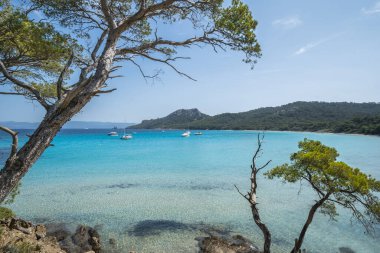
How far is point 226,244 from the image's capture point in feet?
36.3

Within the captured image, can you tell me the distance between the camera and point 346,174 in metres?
7.77

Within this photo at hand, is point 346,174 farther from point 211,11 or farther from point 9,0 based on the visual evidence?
point 9,0

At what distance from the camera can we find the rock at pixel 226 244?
1040cm

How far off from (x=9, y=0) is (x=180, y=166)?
28763 millimetres

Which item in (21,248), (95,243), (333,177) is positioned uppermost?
(333,177)

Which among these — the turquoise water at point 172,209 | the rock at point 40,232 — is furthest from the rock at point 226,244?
the rock at point 40,232

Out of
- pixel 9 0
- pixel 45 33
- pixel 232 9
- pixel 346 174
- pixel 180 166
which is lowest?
pixel 180 166

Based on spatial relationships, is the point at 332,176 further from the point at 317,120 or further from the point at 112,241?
the point at 317,120

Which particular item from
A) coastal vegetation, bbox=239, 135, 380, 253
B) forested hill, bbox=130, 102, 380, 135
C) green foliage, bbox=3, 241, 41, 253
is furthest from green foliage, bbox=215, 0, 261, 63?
forested hill, bbox=130, 102, 380, 135

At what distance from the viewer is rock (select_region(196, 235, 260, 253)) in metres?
10.4

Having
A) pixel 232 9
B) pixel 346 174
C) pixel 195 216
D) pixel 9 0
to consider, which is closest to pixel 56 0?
pixel 9 0

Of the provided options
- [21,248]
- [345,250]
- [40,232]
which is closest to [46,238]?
[40,232]

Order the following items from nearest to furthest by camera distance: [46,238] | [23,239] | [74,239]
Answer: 1. [23,239]
2. [46,238]
3. [74,239]

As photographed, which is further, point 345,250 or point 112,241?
point 112,241
